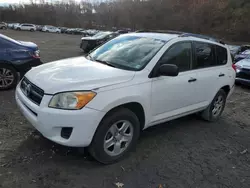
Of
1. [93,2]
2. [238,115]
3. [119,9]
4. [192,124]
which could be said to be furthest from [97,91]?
[93,2]

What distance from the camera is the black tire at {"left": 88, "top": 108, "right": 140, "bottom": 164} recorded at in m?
3.14

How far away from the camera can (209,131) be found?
4805 millimetres

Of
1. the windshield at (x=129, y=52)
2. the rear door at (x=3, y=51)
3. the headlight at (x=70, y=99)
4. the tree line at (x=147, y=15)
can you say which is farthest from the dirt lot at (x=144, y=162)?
the tree line at (x=147, y=15)

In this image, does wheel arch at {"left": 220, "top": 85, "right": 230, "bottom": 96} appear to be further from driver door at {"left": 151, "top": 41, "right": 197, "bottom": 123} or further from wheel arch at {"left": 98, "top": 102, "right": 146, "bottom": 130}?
wheel arch at {"left": 98, "top": 102, "right": 146, "bottom": 130}

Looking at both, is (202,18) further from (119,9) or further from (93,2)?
(93,2)

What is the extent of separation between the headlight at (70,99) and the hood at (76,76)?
0.06 meters

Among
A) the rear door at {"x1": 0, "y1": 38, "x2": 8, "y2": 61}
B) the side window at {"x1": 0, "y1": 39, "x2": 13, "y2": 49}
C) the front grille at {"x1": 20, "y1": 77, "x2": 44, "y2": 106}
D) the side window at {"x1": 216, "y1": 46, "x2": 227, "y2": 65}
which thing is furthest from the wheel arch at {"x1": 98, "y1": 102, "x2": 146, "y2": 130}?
the side window at {"x1": 0, "y1": 39, "x2": 13, "y2": 49}

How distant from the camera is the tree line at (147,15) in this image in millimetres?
44875

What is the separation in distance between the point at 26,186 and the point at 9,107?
2753mm

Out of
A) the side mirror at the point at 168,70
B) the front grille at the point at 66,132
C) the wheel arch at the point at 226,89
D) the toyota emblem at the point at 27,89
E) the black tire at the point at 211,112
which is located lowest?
the black tire at the point at 211,112

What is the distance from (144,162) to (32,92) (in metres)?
1.74

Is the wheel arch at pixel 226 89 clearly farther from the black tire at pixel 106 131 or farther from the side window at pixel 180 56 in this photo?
the black tire at pixel 106 131

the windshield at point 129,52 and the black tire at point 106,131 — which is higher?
the windshield at point 129,52

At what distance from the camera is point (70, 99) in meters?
3.01
